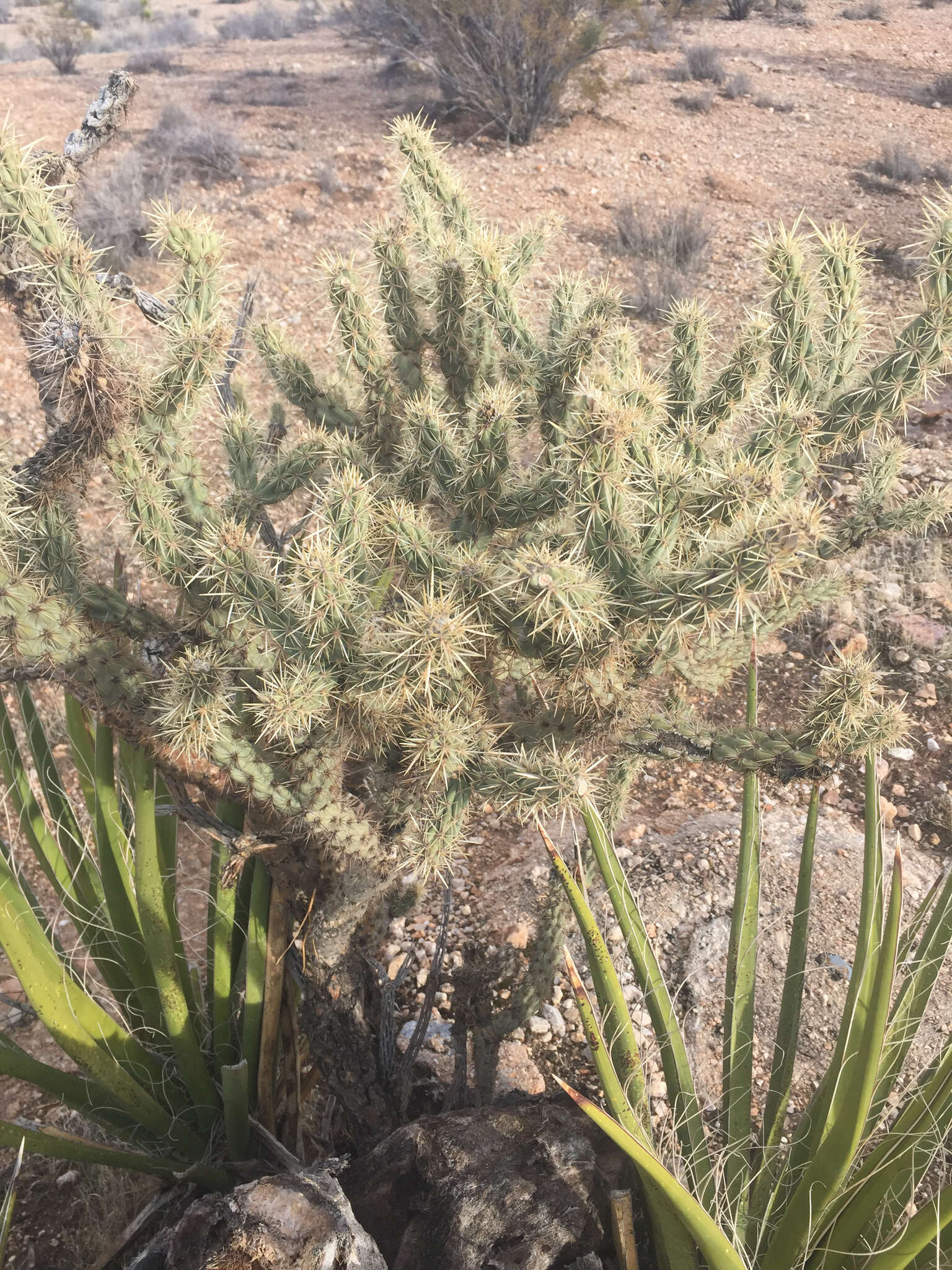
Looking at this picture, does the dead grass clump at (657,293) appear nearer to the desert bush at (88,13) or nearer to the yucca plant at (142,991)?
the yucca plant at (142,991)

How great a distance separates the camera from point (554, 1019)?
9.63 feet

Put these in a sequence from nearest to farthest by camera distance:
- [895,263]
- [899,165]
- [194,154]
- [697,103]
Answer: [895,263]
[194,154]
[899,165]
[697,103]

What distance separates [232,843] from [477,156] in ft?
31.6

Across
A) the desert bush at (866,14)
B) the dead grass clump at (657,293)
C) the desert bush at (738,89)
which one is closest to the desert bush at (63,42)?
the desert bush at (738,89)

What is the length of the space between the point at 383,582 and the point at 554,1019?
1.54 meters

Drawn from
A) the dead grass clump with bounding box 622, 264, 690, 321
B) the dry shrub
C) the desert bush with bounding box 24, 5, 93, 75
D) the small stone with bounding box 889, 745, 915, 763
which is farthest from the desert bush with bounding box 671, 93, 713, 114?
the small stone with bounding box 889, 745, 915, 763

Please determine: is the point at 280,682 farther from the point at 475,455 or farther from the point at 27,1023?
the point at 27,1023

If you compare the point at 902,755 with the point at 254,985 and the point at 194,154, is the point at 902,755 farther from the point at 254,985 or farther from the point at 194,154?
the point at 194,154

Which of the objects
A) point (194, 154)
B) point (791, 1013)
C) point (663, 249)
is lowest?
point (791, 1013)

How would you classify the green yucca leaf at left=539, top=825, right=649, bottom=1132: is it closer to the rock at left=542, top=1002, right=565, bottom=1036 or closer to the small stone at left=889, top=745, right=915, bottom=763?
the rock at left=542, top=1002, right=565, bottom=1036

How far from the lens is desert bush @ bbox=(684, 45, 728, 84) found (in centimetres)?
1283

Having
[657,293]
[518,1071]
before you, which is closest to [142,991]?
[518,1071]

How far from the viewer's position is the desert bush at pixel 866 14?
52.5 ft

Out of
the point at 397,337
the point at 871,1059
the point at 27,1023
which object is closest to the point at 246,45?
the point at 397,337
